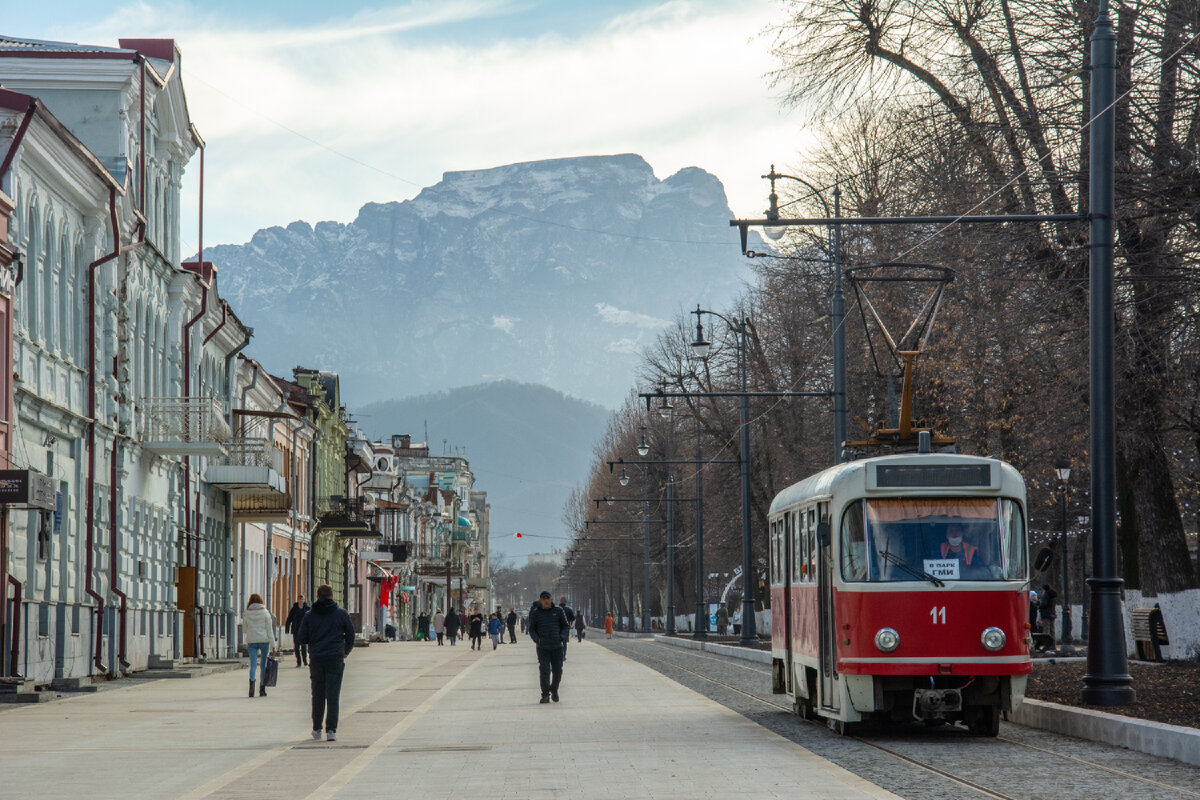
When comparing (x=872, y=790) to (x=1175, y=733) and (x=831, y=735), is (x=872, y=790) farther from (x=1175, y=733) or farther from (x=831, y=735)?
(x=831, y=735)

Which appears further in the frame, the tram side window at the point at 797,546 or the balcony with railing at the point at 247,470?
the balcony with railing at the point at 247,470

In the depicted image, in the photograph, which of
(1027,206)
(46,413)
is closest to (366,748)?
(46,413)

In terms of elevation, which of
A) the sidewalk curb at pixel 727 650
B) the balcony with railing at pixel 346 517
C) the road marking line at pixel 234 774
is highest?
the balcony with railing at pixel 346 517

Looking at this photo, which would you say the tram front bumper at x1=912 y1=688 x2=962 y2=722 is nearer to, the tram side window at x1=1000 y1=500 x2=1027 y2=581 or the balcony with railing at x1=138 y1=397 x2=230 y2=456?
the tram side window at x1=1000 y1=500 x2=1027 y2=581

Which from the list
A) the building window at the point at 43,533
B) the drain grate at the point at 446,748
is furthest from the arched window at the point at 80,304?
the drain grate at the point at 446,748

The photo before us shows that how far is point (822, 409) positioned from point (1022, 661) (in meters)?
→ 36.0

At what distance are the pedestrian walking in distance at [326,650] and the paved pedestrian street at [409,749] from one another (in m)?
0.34

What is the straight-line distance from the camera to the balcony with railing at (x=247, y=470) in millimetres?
41688

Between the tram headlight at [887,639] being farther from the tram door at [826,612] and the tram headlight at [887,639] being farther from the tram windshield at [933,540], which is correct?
the tram door at [826,612]

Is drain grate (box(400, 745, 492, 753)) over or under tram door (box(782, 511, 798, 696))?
under

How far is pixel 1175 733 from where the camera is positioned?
569 inches

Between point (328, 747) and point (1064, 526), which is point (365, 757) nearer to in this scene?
point (328, 747)

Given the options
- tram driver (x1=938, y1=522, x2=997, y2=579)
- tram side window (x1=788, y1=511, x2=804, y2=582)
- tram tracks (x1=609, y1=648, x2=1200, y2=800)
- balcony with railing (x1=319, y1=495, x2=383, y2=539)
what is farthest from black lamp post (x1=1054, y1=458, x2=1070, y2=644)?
balcony with railing (x1=319, y1=495, x2=383, y2=539)

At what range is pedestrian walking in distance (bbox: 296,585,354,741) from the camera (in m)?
17.2
